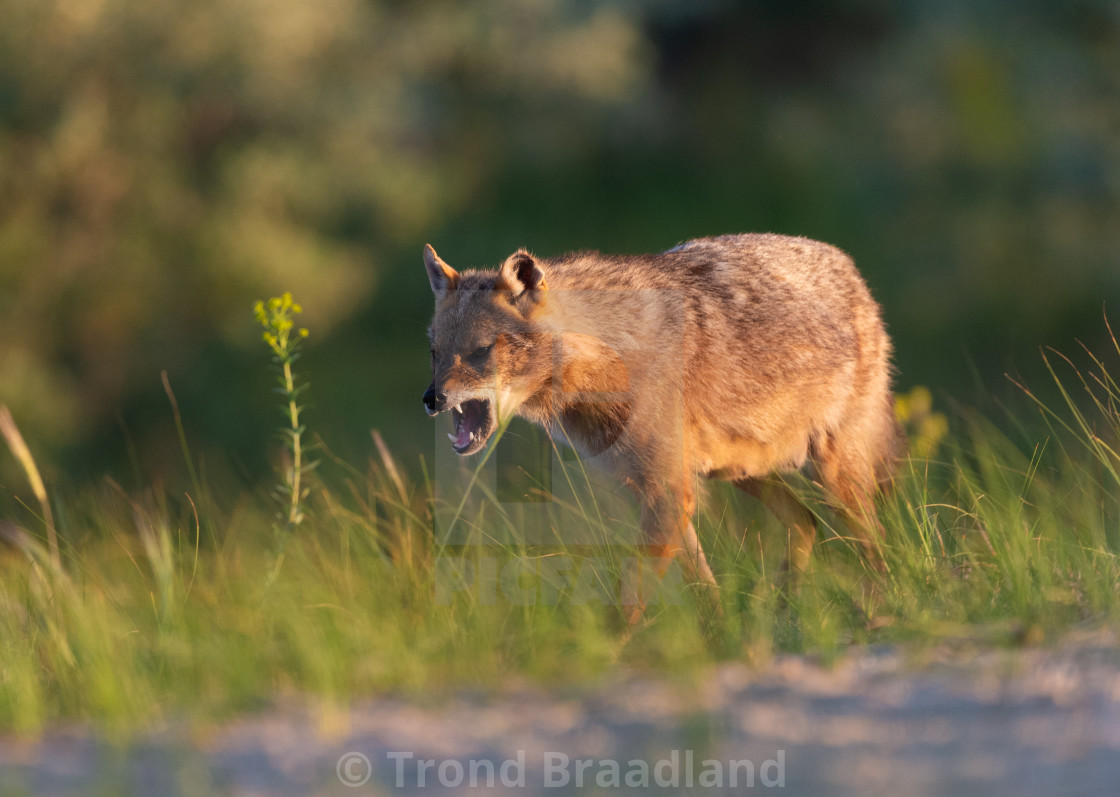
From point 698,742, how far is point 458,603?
4.56 ft

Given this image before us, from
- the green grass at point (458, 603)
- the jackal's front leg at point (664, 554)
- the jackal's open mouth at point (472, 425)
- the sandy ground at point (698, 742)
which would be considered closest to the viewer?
the sandy ground at point (698, 742)

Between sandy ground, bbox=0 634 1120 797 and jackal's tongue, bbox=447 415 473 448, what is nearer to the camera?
sandy ground, bbox=0 634 1120 797

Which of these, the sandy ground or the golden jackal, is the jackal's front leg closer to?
the golden jackal

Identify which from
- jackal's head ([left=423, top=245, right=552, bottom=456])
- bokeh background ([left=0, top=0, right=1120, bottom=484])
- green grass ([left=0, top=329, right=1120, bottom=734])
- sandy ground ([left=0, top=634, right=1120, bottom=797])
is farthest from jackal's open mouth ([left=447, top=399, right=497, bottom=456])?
bokeh background ([left=0, top=0, right=1120, bottom=484])

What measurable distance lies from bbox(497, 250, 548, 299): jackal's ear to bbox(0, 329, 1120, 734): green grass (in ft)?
3.31

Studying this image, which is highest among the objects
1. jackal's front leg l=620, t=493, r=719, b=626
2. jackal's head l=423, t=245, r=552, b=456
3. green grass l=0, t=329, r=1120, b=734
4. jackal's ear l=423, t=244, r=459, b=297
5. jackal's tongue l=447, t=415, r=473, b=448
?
jackal's ear l=423, t=244, r=459, b=297

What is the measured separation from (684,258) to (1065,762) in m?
3.42

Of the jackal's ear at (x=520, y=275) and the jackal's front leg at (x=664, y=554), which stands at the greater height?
the jackal's ear at (x=520, y=275)

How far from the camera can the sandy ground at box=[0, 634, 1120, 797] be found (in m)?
2.84

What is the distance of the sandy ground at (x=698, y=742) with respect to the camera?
9.30ft

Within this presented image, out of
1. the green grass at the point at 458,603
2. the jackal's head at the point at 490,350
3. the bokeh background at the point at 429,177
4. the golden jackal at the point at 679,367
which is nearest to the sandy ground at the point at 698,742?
the green grass at the point at 458,603

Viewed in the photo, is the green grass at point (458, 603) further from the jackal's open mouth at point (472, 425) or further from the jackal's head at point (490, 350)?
the jackal's head at point (490, 350)

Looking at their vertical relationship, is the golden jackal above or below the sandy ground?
above

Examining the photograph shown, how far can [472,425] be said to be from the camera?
5.07 meters
